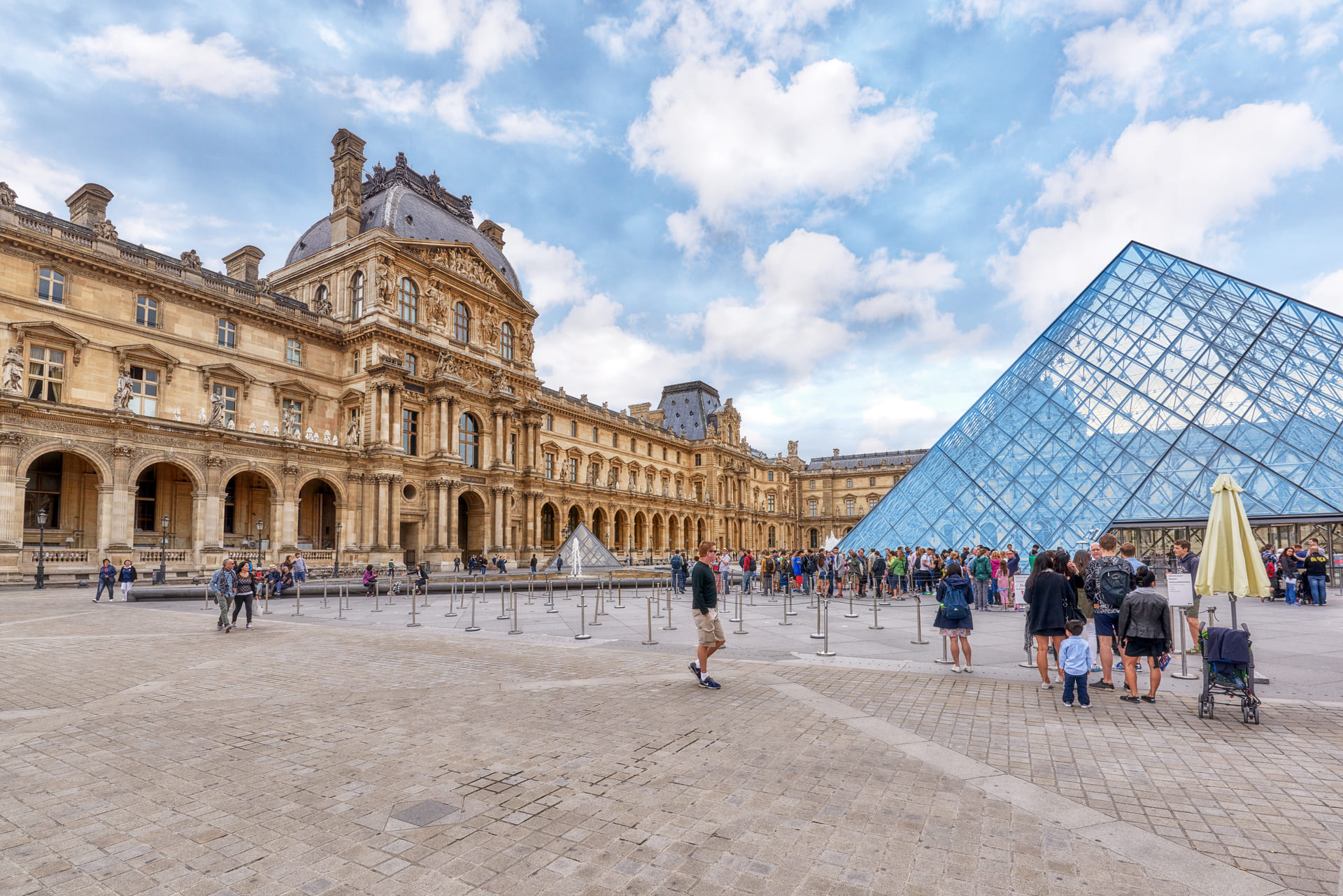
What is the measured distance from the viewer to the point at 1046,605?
721cm

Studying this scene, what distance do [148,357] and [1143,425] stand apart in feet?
130

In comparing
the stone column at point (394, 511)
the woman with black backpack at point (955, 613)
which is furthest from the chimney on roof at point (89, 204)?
the woman with black backpack at point (955, 613)

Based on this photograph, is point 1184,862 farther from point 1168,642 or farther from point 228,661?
point 228,661

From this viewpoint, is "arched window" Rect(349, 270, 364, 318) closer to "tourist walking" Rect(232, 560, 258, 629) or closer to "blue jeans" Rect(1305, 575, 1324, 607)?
"tourist walking" Rect(232, 560, 258, 629)

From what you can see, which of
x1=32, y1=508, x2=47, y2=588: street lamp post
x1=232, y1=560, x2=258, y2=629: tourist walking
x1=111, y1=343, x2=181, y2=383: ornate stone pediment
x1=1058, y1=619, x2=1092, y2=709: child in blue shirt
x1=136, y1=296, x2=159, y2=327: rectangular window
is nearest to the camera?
x1=1058, y1=619, x2=1092, y2=709: child in blue shirt

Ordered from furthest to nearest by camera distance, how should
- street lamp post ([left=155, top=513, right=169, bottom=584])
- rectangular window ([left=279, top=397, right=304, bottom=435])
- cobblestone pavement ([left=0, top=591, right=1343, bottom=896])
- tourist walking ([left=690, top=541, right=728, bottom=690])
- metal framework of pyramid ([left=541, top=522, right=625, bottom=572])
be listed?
metal framework of pyramid ([left=541, top=522, right=625, bottom=572]) < rectangular window ([left=279, top=397, right=304, bottom=435]) < street lamp post ([left=155, top=513, right=169, bottom=584]) < tourist walking ([left=690, top=541, right=728, bottom=690]) < cobblestone pavement ([left=0, top=591, right=1343, bottom=896])

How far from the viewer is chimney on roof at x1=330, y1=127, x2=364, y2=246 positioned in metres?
37.5

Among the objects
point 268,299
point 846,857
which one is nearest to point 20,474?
point 268,299

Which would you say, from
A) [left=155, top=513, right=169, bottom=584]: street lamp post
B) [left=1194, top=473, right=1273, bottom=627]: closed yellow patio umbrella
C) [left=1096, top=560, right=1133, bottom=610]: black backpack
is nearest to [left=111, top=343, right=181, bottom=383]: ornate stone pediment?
[left=155, top=513, right=169, bottom=584]: street lamp post

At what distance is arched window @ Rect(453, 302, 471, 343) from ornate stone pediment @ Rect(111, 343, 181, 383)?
14.0 metres

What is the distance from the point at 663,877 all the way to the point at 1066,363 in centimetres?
3063

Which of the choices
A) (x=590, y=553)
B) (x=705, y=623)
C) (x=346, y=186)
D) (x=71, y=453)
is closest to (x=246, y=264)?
(x=346, y=186)

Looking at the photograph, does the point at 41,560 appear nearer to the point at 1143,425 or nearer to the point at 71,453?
the point at 71,453

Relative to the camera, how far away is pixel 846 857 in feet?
11.1
